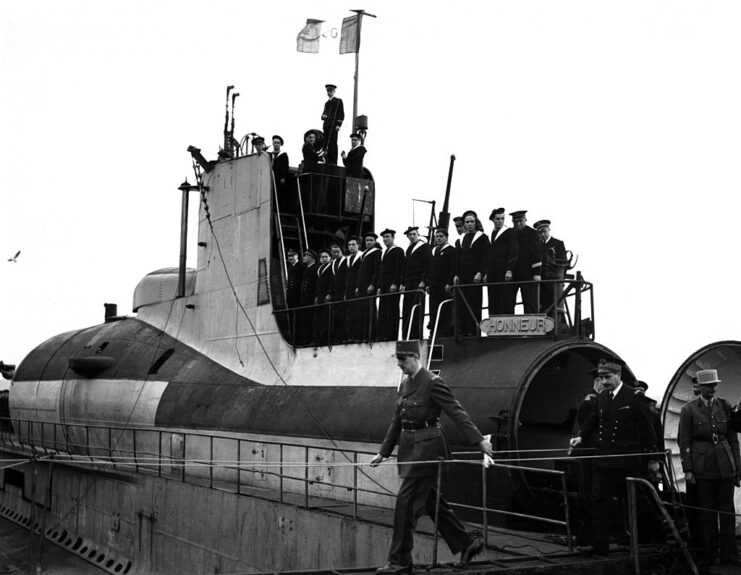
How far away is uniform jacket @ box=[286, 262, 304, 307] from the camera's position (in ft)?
53.3

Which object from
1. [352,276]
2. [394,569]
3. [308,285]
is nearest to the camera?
[394,569]

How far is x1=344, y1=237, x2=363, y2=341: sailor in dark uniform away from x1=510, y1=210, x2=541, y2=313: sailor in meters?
2.77

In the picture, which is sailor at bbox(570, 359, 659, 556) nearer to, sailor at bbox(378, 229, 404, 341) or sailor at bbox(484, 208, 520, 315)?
sailor at bbox(484, 208, 520, 315)

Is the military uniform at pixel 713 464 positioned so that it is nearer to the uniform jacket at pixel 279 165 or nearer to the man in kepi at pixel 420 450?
the man in kepi at pixel 420 450

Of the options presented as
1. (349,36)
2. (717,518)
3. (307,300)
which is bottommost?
(717,518)

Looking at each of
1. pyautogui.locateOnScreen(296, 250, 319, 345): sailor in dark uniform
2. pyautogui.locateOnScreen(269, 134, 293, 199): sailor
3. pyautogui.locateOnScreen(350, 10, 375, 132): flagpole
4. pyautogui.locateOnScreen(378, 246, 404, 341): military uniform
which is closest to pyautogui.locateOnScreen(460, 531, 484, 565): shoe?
pyautogui.locateOnScreen(378, 246, 404, 341): military uniform

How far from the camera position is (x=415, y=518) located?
25.7ft

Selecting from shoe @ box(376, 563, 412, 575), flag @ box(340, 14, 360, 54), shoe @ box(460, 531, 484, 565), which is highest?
flag @ box(340, 14, 360, 54)

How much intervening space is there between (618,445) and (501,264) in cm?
414

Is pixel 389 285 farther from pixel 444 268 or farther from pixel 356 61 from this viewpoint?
pixel 356 61

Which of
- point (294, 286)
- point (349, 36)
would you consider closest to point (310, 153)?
point (294, 286)

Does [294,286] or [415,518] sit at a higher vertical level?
[294,286]

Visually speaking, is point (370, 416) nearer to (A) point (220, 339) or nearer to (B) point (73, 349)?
(A) point (220, 339)

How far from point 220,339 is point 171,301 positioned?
2.74m
